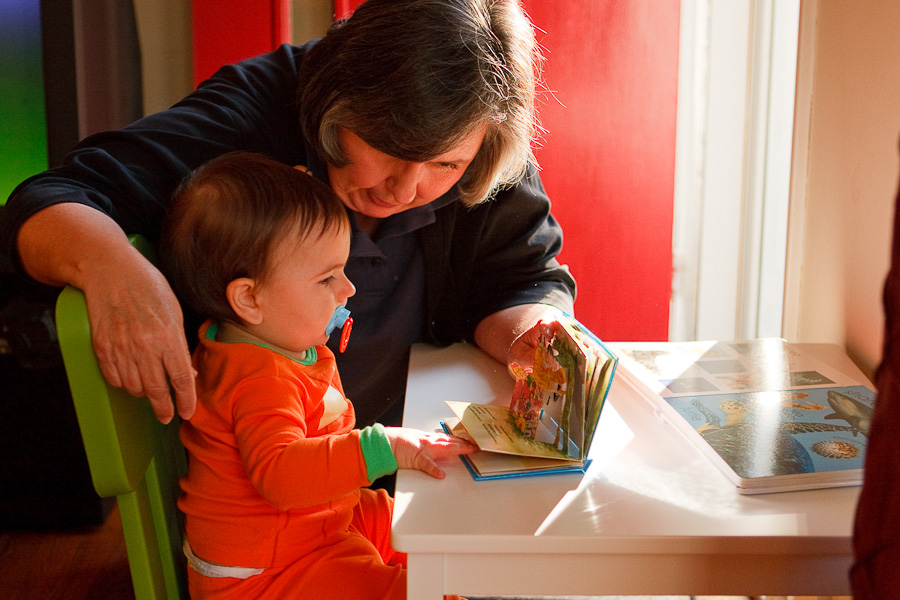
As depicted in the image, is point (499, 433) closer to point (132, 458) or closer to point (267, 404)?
point (267, 404)

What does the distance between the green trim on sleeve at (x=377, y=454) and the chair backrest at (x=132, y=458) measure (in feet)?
0.86

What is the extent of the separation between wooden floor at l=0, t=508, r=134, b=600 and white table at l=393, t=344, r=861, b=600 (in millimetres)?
1440

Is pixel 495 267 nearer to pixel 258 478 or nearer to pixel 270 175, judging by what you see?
pixel 270 175

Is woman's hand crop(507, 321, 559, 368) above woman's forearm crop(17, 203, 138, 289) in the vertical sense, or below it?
below

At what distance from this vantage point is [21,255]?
3.18ft

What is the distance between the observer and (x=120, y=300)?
833mm

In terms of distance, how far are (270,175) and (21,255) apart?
33 cm

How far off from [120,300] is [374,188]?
510mm

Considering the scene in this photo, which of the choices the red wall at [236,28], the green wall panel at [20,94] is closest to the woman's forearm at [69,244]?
the red wall at [236,28]

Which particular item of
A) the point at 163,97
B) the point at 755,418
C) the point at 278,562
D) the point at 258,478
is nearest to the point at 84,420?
the point at 258,478

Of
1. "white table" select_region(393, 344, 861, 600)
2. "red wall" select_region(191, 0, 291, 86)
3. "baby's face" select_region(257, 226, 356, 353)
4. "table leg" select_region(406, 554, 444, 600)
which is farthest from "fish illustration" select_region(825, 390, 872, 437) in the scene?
"red wall" select_region(191, 0, 291, 86)

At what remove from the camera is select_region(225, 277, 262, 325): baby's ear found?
0.97 m

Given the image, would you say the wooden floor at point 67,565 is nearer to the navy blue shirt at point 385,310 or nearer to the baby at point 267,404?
the navy blue shirt at point 385,310

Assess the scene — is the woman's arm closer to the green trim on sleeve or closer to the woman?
the woman
